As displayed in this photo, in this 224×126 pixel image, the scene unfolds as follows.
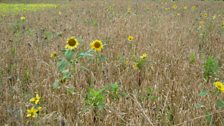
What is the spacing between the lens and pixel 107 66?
262cm

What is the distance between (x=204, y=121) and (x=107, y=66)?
1228mm

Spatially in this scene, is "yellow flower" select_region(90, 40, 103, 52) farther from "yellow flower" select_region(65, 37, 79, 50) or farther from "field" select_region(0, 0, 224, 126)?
"yellow flower" select_region(65, 37, 79, 50)

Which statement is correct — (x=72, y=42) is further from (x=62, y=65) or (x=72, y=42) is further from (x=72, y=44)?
(x=62, y=65)

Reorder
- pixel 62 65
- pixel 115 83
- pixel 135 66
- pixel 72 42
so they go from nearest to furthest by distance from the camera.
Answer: pixel 115 83 → pixel 62 65 → pixel 72 42 → pixel 135 66

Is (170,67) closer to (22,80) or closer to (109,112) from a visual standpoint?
(109,112)

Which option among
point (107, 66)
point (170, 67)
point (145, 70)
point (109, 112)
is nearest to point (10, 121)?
point (109, 112)

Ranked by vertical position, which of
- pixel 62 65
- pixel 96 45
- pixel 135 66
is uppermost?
pixel 96 45

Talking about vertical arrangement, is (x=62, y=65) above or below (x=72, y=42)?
below

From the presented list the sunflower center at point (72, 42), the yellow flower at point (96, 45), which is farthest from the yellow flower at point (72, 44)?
the yellow flower at point (96, 45)

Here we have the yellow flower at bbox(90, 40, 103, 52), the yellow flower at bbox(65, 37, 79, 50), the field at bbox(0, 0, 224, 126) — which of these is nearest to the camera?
the field at bbox(0, 0, 224, 126)

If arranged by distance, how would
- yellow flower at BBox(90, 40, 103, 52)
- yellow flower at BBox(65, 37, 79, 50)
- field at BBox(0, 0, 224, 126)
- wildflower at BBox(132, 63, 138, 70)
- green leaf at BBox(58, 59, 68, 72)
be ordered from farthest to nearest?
wildflower at BBox(132, 63, 138, 70)
yellow flower at BBox(90, 40, 103, 52)
yellow flower at BBox(65, 37, 79, 50)
green leaf at BBox(58, 59, 68, 72)
field at BBox(0, 0, 224, 126)

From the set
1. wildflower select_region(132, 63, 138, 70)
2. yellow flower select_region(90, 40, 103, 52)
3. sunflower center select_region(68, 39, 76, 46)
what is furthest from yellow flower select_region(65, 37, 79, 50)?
wildflower select_region(132, 63, 138, 70)

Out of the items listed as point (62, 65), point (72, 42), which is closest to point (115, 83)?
point (62, 65)

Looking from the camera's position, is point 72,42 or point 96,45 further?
point 96,45
